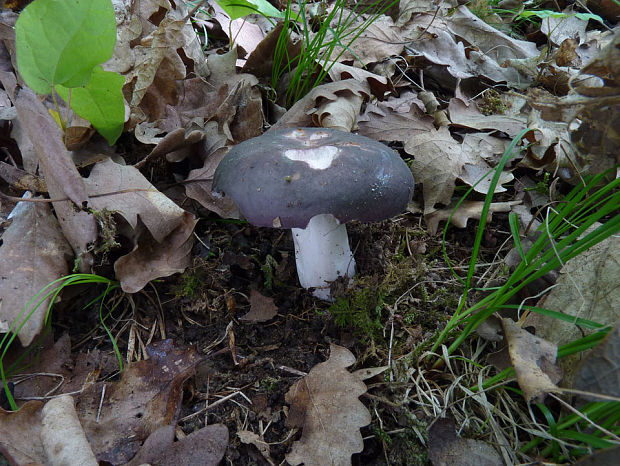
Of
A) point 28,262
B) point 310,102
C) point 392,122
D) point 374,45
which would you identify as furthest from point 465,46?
point 28,262

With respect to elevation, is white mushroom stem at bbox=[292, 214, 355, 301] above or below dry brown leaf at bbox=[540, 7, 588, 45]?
below

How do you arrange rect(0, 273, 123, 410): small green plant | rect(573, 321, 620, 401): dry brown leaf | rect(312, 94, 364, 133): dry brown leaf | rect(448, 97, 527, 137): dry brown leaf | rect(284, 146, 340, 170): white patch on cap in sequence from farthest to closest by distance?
rect(448, 97, 527, 137): dry brown leaf, rect(312, 94, 364, 133): dry brown leaf, rect(284, 146, 340, 170): white patch on cap, rect(0, 273, 123, 410): small green plant, rect(573, 321, 620, 401): dry brown leaf

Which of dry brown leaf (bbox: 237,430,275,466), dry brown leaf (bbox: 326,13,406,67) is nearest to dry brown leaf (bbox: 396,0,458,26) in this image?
dry brown leaf (bbox: 326,13,406,67)

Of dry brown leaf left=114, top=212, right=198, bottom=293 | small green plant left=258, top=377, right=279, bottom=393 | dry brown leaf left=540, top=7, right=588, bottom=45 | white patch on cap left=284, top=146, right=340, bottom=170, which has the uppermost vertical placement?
white patch on cap left=284, top=146, right=340, bottom=170

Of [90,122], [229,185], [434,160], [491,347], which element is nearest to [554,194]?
[434,160]

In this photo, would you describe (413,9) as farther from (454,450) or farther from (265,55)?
(454,450)

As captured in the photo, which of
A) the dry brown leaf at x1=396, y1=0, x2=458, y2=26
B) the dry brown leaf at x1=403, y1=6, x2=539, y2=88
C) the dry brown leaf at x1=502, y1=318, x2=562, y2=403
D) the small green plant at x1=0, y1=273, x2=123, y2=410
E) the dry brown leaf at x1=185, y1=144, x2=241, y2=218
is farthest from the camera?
the dry brown leaf at x1=396, y1=0, x2=458, y2=26

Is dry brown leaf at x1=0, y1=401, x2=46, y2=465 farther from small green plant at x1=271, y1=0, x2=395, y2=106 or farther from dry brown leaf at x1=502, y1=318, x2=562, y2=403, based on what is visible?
small green plant at x1=271, y1=0, x2=395, y2=106

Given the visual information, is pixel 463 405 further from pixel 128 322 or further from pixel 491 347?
pixel 128 322
